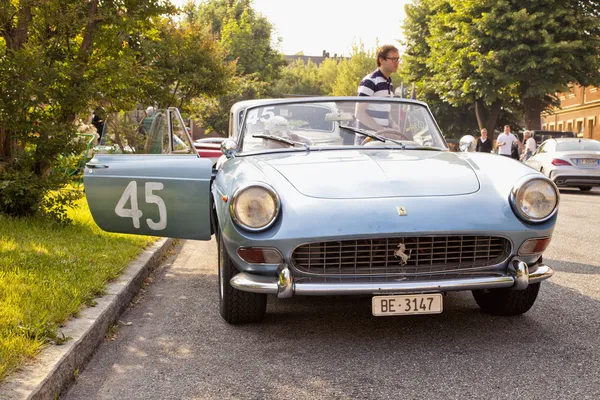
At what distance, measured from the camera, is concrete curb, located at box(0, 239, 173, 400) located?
3.31m

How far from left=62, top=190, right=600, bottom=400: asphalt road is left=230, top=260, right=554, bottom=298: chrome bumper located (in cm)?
37

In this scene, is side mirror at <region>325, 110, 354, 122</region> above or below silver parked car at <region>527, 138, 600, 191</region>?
above

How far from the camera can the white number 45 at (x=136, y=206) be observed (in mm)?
5555

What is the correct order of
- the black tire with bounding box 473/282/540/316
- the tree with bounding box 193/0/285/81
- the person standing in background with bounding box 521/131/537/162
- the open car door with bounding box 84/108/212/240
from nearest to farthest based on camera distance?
the black tire with bounding box 473/282/540/316
the open car door with bounding box 84/108/212/240
the person standing in background with bounding box 521/131/537/162
the tree with bounding box 193/0/285/81

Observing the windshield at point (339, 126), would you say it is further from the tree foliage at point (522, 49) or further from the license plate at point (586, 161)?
the tree foliage at point (522, 49)

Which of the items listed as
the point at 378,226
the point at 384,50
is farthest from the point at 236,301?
the point at 384,50

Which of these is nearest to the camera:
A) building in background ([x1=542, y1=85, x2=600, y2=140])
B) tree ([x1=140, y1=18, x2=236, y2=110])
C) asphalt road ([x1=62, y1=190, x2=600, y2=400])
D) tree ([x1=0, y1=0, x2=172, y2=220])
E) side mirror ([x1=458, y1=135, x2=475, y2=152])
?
asphalt road ([x1=62, y1=190, x2=600, y2=400])

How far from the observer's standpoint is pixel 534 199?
4.49 metres

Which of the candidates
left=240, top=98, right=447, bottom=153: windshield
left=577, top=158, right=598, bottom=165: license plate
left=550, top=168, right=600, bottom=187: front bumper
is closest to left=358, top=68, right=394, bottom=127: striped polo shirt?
left=240, top=98, right=447, bottom=153: windshield

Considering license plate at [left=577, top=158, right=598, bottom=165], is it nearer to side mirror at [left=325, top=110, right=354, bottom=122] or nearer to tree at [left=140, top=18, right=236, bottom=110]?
tree at [left=140, top=18, right=236, bottom=110]

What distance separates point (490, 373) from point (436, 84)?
1298 inches

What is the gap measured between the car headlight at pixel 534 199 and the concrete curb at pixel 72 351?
2.54 m

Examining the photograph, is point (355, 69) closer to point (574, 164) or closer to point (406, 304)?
point (574, 164)

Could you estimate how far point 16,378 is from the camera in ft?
11.1
